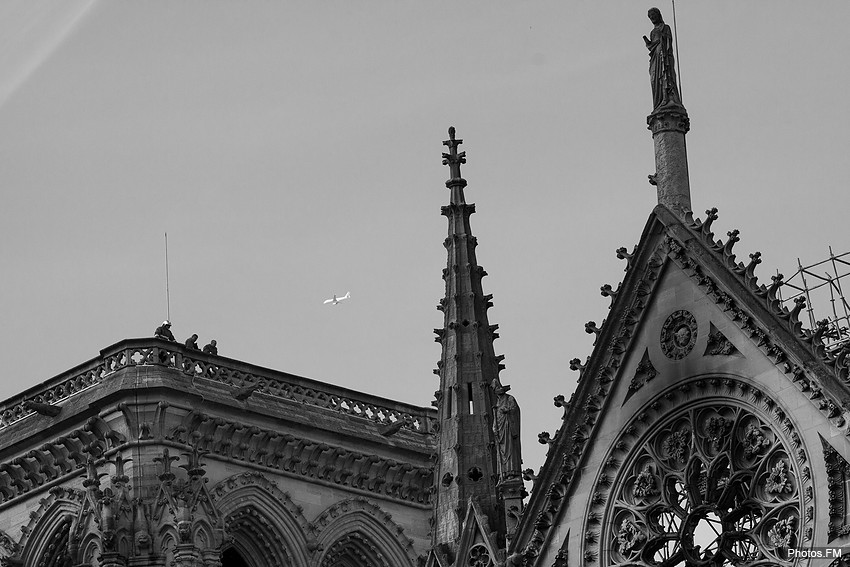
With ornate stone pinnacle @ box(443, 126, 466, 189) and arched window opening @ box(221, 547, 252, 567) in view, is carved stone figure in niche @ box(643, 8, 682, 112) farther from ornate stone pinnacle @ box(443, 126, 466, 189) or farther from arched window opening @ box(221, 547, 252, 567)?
arched window opening @ box(221, 547, 252, 567)

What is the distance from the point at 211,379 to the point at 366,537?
4854mm

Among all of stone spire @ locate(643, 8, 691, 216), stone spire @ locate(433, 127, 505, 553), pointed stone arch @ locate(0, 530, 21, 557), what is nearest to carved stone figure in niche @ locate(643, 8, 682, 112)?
stone spire @ locate(643, 8, 691, 216)

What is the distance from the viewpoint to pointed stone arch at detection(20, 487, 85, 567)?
212 ft

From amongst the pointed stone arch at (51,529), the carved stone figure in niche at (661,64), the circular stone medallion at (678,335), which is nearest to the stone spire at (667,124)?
the carved stone figure in niche at (661,64)

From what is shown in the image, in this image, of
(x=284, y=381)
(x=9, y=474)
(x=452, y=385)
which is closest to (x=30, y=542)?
(x=9, y=474)

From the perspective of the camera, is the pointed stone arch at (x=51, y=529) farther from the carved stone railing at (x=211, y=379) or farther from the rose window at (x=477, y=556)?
the rose window at (x=477, y=556)

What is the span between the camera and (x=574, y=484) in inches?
1836

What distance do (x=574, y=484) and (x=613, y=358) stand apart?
182cm

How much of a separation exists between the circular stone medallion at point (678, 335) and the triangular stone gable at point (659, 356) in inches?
0.5

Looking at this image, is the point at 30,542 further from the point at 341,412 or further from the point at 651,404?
the point at 651,404

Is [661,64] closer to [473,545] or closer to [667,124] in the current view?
[667,124]

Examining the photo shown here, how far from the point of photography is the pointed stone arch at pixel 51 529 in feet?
212

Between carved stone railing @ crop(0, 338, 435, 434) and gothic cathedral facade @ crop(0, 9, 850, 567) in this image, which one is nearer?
gothic cathedral facade @ crop(0, 9, 850, 567)

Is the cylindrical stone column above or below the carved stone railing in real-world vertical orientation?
below
